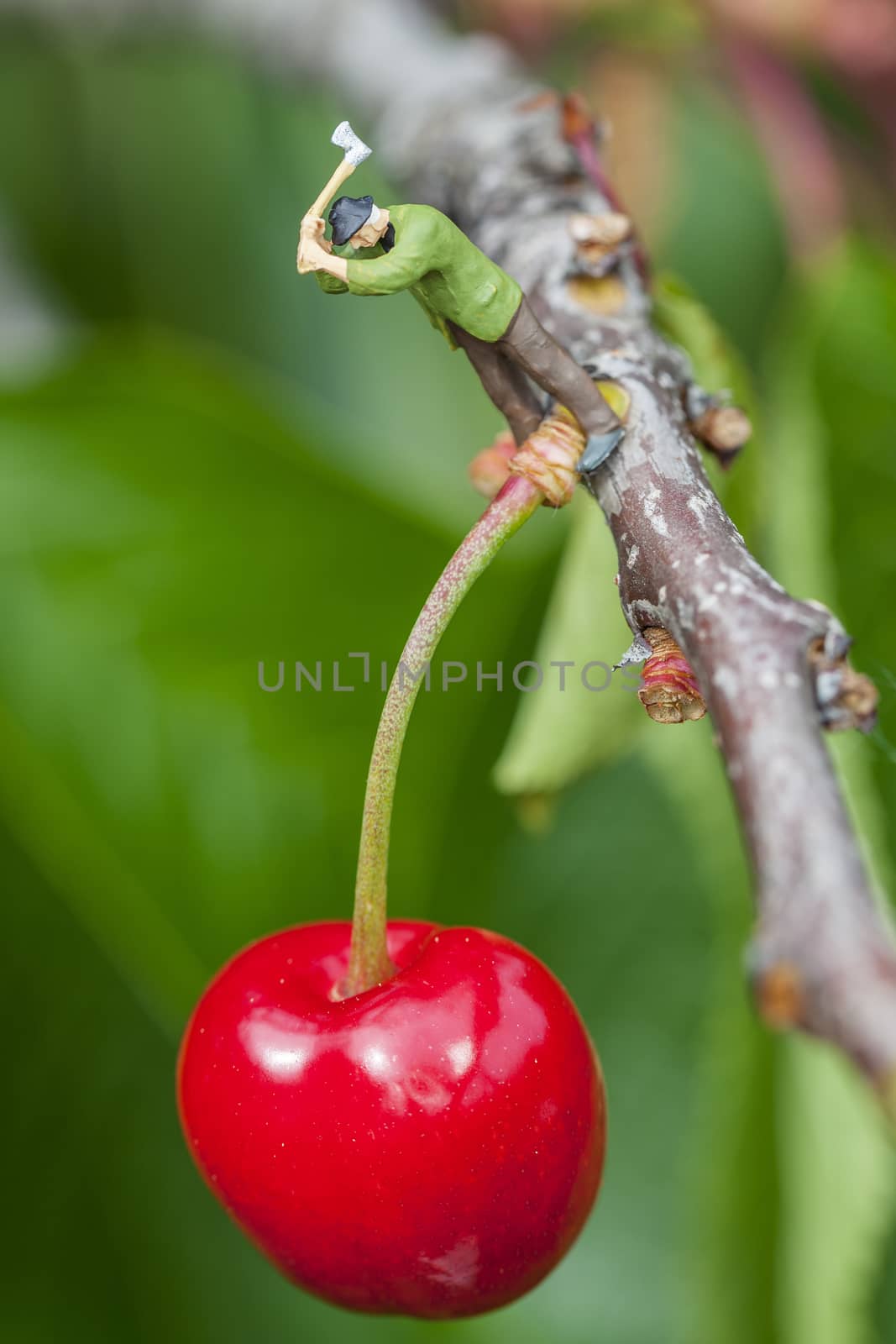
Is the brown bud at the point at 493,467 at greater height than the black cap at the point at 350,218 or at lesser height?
lesser

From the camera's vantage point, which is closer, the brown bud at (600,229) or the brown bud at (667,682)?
the brown bud at (667,682)

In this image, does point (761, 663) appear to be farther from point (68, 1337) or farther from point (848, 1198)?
point (68, 1337)

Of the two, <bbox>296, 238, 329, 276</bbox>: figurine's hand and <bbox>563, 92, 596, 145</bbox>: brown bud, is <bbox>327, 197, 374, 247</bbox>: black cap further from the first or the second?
<bbox>563, 92, 596, 145</bbox>: brown bud

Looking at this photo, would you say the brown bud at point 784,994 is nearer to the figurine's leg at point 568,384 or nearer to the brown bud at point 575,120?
the figurine's leg at point 568,384

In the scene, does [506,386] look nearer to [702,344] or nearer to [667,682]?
[667,682]

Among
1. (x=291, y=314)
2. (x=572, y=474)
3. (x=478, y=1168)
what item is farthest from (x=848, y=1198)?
(x=291, y=314)

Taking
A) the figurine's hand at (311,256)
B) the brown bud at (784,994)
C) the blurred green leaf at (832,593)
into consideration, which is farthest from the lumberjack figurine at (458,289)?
the blurred green leaf at (832,593)

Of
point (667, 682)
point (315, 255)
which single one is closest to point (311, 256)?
point (315, 255)
